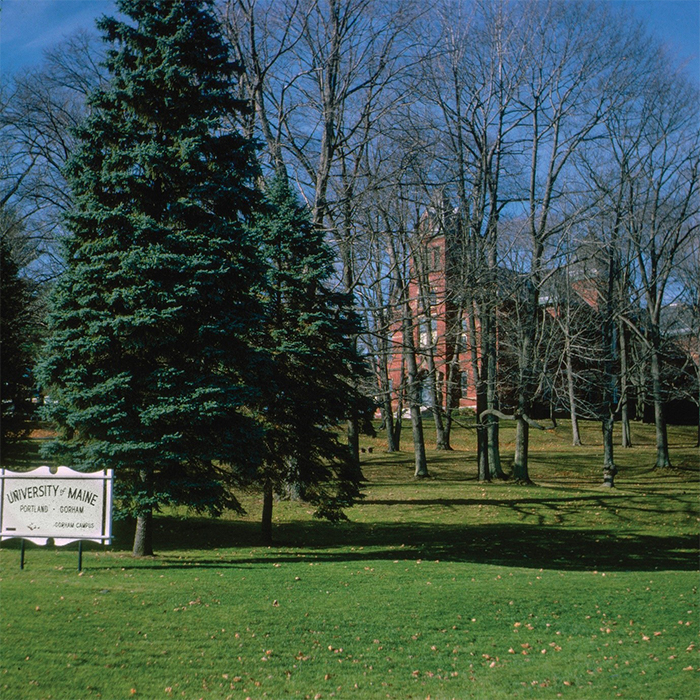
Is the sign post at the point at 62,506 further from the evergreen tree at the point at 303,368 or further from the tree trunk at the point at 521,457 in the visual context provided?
the tree trunk at the point at 521,457

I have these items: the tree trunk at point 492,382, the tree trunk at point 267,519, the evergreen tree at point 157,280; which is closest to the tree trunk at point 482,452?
the tree trunk at point 492,382

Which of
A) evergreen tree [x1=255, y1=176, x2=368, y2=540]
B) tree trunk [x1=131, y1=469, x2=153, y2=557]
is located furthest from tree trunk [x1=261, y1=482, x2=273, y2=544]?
tree trunk [x1=131, y1=469, x2=153, y2=557]

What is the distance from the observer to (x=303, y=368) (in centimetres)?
1678

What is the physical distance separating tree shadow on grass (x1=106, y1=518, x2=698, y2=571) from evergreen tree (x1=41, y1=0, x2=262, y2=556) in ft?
7.01

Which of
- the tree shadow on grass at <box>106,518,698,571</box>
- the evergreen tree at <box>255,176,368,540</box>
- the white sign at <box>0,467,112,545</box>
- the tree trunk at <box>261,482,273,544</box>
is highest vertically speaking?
the evergreen tree at <box>255,176,368,540</box>

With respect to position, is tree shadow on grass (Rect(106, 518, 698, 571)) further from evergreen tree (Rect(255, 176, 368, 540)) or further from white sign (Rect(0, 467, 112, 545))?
white sign (Rect(0, 467, 112, 545))

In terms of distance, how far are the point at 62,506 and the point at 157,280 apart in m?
4.08

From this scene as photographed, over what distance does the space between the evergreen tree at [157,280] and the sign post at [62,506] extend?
1461 mm

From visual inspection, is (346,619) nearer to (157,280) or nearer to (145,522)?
(145,522)

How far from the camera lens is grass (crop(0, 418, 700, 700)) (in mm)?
6926

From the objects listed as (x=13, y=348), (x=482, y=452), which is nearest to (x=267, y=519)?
(x=13, y=348)

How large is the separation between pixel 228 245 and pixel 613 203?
17.1 meters

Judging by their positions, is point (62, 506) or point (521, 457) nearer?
point (62, 506)

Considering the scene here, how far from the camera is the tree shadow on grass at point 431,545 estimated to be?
1511cm
